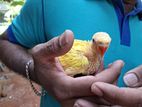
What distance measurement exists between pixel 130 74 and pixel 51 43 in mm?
343

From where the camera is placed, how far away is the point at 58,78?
0.98 meters

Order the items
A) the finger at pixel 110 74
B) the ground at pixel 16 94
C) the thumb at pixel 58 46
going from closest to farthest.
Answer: the thumb at pixel 58 46 → the finger at pixel 110 74 → the ground at pixel 16 94

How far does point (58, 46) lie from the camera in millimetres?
863

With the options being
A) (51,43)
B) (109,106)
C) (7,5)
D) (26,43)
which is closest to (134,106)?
(109,106)

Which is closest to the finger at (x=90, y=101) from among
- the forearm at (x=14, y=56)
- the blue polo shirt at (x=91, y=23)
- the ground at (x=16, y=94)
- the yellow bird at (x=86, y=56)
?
the yellow bird at (x=86, y=56)

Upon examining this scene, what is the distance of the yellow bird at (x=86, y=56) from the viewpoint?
1.05m

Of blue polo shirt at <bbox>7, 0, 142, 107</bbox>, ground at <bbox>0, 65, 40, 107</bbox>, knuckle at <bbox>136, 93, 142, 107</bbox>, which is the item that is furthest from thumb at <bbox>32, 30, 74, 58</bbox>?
ground at <bbox>0, 65, 40, 107</bbox>

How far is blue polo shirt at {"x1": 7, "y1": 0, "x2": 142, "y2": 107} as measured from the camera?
1272 millimetres

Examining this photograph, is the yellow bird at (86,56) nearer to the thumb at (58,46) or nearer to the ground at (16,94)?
the thumb at (58,46)

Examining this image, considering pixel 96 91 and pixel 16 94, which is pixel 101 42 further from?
pixel 16 94

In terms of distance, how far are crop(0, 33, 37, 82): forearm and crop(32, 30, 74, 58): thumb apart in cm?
42

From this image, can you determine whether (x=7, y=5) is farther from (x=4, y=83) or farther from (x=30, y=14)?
(x=30, y=14)

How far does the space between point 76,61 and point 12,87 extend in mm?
2841

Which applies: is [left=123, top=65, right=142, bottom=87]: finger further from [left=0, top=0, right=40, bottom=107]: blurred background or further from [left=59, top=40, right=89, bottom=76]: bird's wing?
[left=0, top=0, right=40, bottom=107]: blurred background
